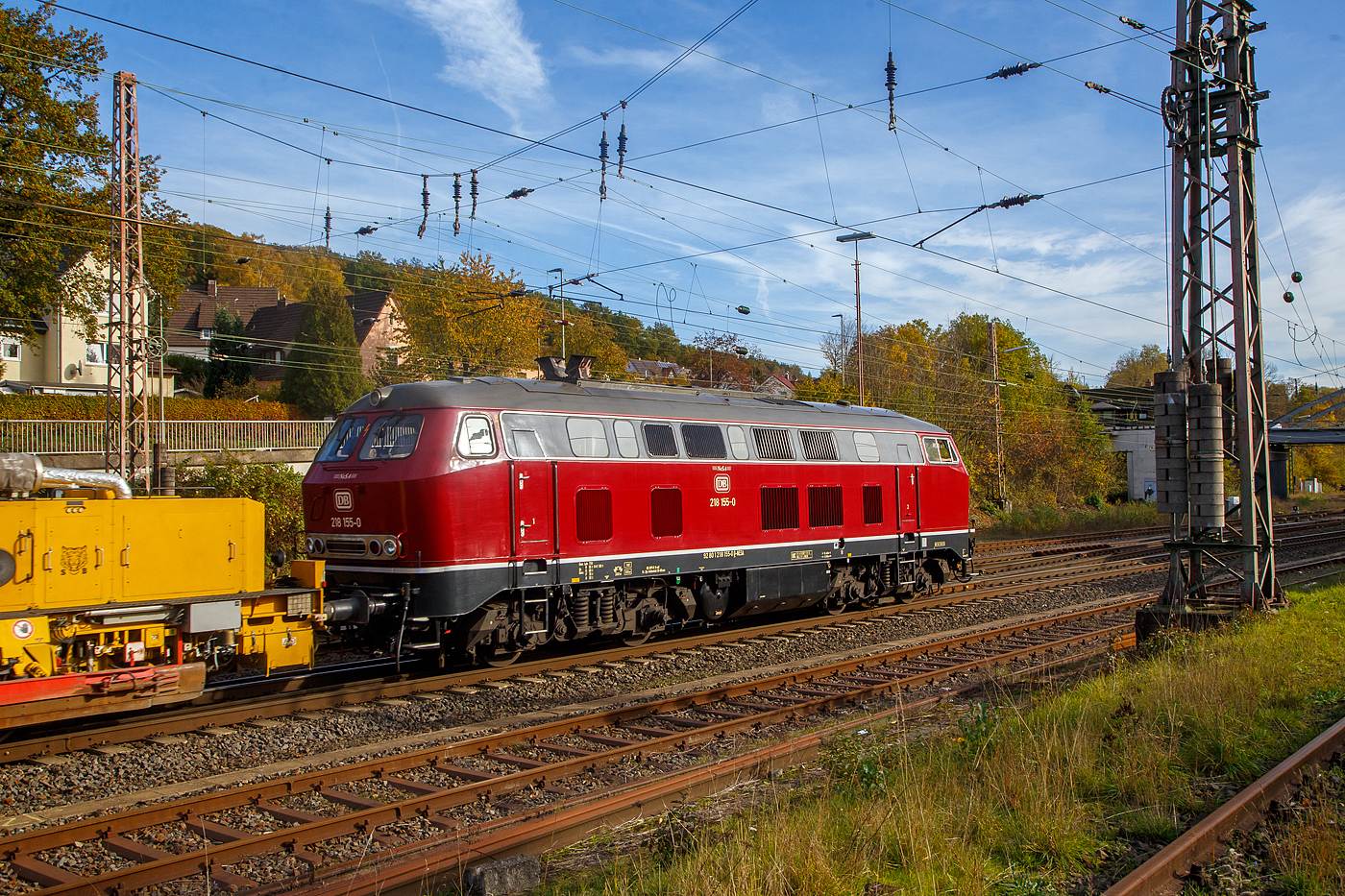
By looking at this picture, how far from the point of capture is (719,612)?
13.9m

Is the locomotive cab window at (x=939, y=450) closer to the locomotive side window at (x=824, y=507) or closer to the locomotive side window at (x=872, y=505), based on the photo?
the locomotive side window at (x=872, y=505)

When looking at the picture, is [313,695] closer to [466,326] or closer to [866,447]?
[866,447]

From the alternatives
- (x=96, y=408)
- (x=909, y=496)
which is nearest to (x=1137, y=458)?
(x=909, y=496)

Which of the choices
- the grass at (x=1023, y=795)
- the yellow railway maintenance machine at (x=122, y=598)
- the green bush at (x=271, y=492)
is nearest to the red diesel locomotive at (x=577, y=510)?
the yellow railway maintenance machine at (x=122, y=598)

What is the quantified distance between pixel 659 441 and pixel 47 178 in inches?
848

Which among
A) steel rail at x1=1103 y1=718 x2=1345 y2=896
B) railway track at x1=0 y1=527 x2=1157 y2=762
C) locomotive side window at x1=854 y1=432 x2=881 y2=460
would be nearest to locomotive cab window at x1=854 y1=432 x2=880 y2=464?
locomotive side window at x1=854 y1=432 x2=881 y2=460

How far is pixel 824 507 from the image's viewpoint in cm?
1546

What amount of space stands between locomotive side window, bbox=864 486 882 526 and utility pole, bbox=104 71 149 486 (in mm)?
14204

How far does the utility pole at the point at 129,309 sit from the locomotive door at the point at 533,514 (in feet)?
36.4

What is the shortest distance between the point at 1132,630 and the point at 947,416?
3190cm

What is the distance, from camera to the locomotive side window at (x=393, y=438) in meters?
10.8

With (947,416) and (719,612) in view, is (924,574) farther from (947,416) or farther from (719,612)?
(947,416)

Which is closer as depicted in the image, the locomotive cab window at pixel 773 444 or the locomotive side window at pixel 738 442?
the locomotive side window at pixel 738 442

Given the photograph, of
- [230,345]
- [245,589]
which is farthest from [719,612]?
[230,345]
